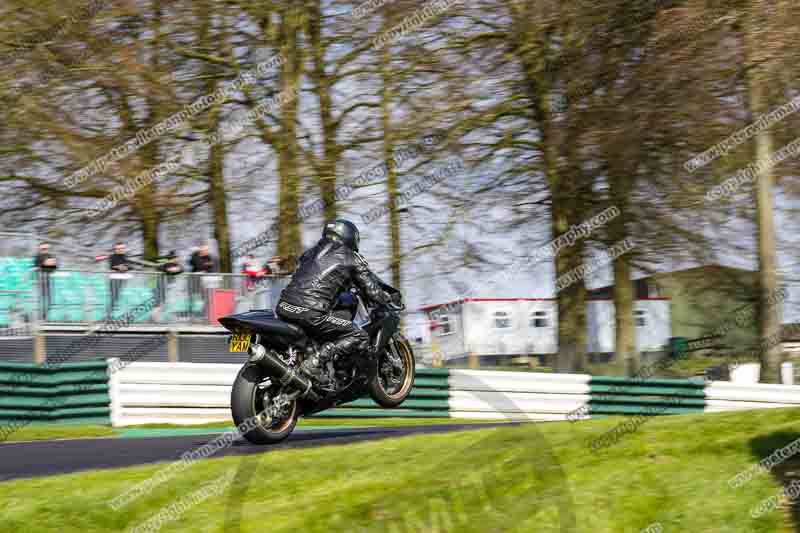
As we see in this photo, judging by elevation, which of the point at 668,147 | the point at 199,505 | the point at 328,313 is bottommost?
the point at 199,505

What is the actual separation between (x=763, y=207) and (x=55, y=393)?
1283cm

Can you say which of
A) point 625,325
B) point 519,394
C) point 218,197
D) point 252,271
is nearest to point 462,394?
point 519,394

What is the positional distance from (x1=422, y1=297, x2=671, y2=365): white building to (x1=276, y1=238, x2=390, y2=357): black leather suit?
1139cm

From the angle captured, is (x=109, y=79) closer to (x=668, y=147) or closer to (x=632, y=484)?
(x=668, y=147)

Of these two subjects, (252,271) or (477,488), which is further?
(252,271)

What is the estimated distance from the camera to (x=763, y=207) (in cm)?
1981

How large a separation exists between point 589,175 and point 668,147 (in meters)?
1.39

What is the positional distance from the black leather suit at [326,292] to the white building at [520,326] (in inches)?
448

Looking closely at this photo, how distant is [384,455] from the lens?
741cm

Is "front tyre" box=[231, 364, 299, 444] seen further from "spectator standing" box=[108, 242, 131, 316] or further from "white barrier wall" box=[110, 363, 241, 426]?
"spectator standing" box=[108, 242, 131, 316]

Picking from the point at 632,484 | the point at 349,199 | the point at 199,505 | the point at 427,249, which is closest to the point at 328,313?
the point at 199,505

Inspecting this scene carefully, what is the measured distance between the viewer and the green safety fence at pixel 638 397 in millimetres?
17297

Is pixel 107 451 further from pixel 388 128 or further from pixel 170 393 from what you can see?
pixel 388 128

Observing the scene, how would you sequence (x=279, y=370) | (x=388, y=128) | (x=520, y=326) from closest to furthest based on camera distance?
(x=279, y=370)
(x=388, y=128)
(x=520, y=326)
